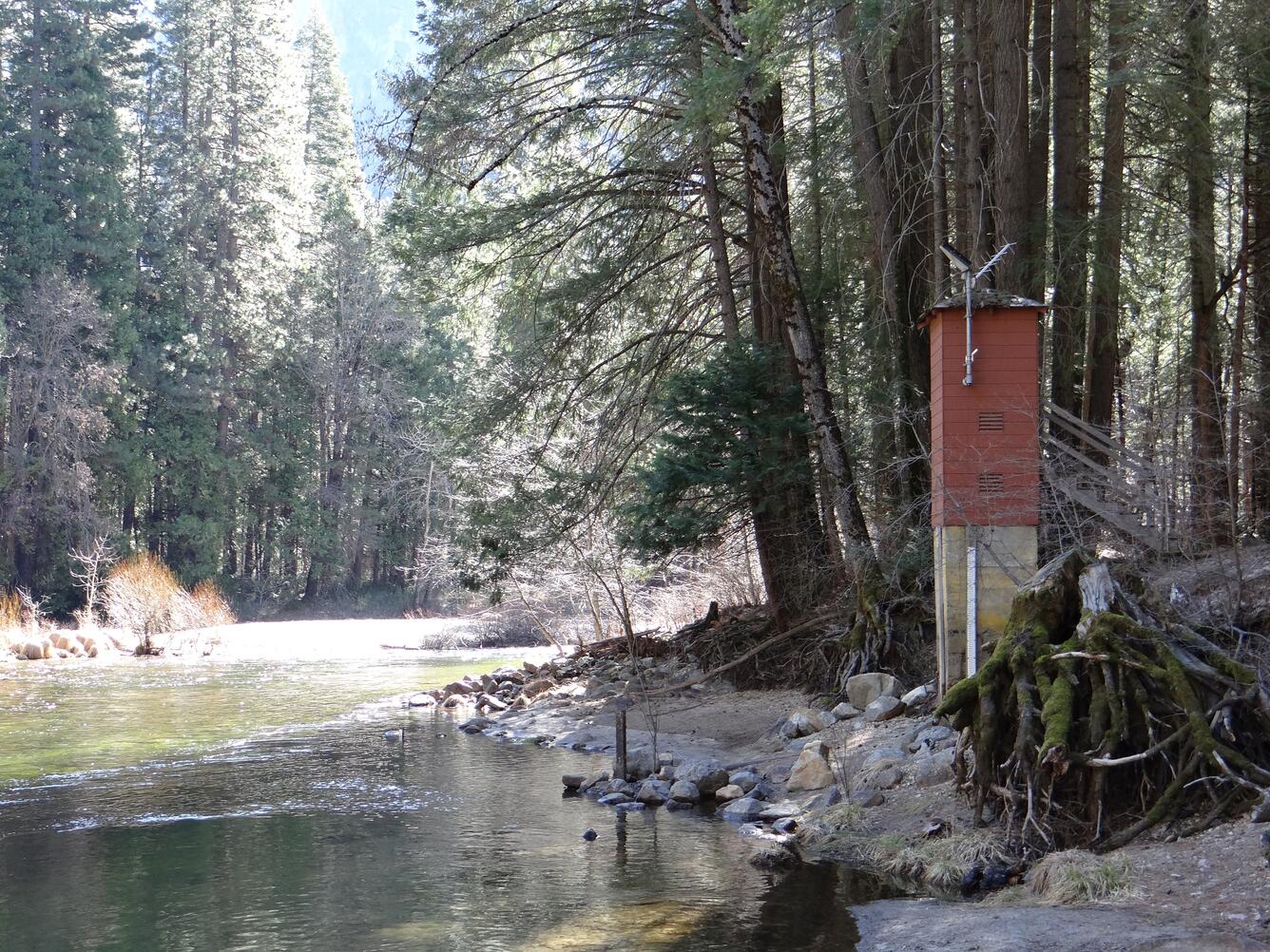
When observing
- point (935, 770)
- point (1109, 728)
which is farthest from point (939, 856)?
point (935, 770)

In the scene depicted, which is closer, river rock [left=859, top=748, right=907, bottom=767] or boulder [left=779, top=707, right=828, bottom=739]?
river rock [left=859, top=748, right=907, bottom=767]

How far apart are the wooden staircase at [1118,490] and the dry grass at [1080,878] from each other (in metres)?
3.69

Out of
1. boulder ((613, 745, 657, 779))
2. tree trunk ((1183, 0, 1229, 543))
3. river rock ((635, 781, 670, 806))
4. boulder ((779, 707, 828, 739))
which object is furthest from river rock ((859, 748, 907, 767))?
tree trunk ((1183, 0, 1229, 543))

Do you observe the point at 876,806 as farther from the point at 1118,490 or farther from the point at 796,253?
the point at 796,253

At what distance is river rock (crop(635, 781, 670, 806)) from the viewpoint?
10.6m

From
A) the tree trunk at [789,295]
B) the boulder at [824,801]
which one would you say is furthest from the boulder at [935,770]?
the tree trunk at [789,295]

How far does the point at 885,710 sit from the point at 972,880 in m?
4.12

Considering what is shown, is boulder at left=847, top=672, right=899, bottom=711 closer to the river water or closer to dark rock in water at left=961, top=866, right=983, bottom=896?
the river water

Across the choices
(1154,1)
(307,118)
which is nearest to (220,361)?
(307,118)

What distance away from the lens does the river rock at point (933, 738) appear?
978 cm

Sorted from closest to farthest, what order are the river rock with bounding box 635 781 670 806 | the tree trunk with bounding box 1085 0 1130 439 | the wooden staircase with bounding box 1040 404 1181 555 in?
the wooden staircase with bounding box 1040 404 1181 555, the river rock with bounding box 635 781 670 806, the tree trunk with bounding box 1085 0 1130 439

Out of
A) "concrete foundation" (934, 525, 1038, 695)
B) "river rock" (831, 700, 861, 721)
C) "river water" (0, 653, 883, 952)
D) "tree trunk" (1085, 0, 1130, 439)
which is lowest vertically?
"river water" (0, 653, 883, 952)

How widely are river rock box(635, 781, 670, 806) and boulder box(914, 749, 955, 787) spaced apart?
7.68ft

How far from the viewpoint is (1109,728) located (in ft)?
24.3
